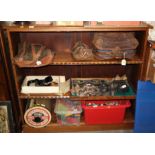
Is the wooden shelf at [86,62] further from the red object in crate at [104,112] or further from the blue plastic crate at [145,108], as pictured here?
the red object in crate at [104,112]

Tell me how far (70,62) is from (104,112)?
0.65m

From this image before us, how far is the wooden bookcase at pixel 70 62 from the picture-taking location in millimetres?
1723

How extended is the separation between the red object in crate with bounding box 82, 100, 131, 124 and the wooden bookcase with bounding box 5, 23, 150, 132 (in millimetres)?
69

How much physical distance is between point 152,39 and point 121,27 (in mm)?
317

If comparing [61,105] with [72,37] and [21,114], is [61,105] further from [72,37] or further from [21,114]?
[72,37]

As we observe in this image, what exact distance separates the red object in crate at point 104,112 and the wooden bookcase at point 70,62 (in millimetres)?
69

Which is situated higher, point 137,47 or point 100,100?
point 137,47

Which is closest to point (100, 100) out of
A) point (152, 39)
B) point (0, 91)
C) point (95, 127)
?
point (95, 127)

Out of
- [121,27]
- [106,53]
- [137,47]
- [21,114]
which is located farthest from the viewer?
[21,114]

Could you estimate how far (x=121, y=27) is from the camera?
170cm

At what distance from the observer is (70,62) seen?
73.0 inches

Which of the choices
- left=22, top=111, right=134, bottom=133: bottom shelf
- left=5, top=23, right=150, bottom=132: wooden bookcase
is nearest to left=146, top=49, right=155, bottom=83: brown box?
left=5, top=23, right=150, bottom=132: wooden bookcase

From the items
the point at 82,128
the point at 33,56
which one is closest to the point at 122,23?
the point at 33,56

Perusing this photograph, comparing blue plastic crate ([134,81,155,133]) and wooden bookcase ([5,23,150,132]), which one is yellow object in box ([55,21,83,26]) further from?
blue plastic crate ([134,81,155,133])
